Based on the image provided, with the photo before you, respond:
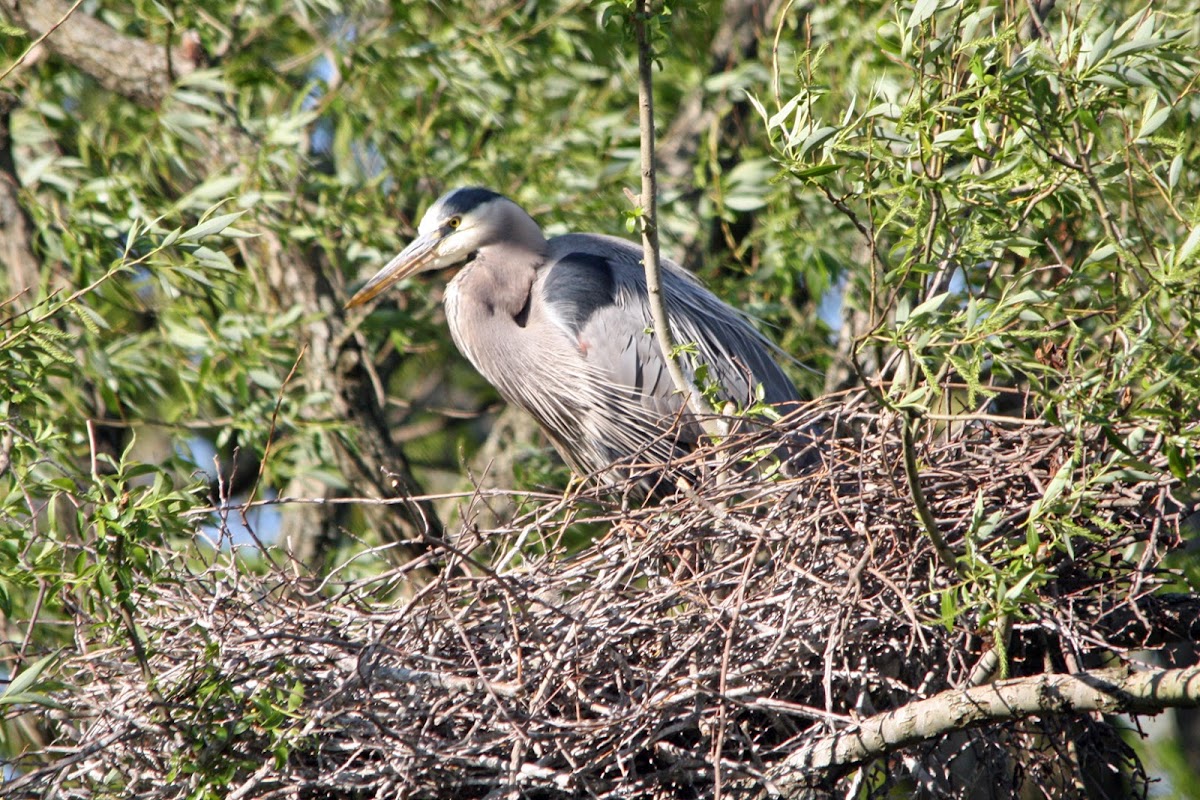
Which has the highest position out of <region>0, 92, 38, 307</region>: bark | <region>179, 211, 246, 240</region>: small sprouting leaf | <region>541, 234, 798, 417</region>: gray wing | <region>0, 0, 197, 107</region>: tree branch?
<region>0, 0, 197, 107</region>: tree branch

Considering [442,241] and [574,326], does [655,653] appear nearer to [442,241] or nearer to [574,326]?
[574,326]

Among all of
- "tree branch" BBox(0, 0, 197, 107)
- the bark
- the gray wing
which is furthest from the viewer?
"tree branch" BBox(0, 0, 197, 107)

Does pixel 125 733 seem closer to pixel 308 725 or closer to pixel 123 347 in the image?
pixel 308 725

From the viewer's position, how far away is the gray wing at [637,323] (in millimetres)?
3225

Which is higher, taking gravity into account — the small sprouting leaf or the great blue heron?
the small sprouting leaf

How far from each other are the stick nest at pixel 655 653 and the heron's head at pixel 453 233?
129 cm

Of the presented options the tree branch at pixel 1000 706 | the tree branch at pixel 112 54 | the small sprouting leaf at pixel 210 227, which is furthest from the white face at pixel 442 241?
the tree branch at pixel 1000 706

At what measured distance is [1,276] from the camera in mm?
3840

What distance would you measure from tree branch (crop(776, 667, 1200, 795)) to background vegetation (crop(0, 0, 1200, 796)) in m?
0.17

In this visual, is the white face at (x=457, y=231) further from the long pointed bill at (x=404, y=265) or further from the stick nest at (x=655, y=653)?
the stick nest at (x=655, y=653)

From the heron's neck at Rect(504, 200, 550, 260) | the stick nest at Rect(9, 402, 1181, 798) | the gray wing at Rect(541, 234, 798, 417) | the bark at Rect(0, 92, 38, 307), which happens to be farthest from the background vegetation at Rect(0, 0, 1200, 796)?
the heron's neck at Rect(504, 200, 550, 260)

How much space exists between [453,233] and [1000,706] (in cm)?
211

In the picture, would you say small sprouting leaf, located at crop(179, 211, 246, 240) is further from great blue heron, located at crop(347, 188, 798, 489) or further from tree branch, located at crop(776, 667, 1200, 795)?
tree branch, located at crop(776, 667, 1200, 795)

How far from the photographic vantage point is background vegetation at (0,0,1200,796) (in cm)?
202
